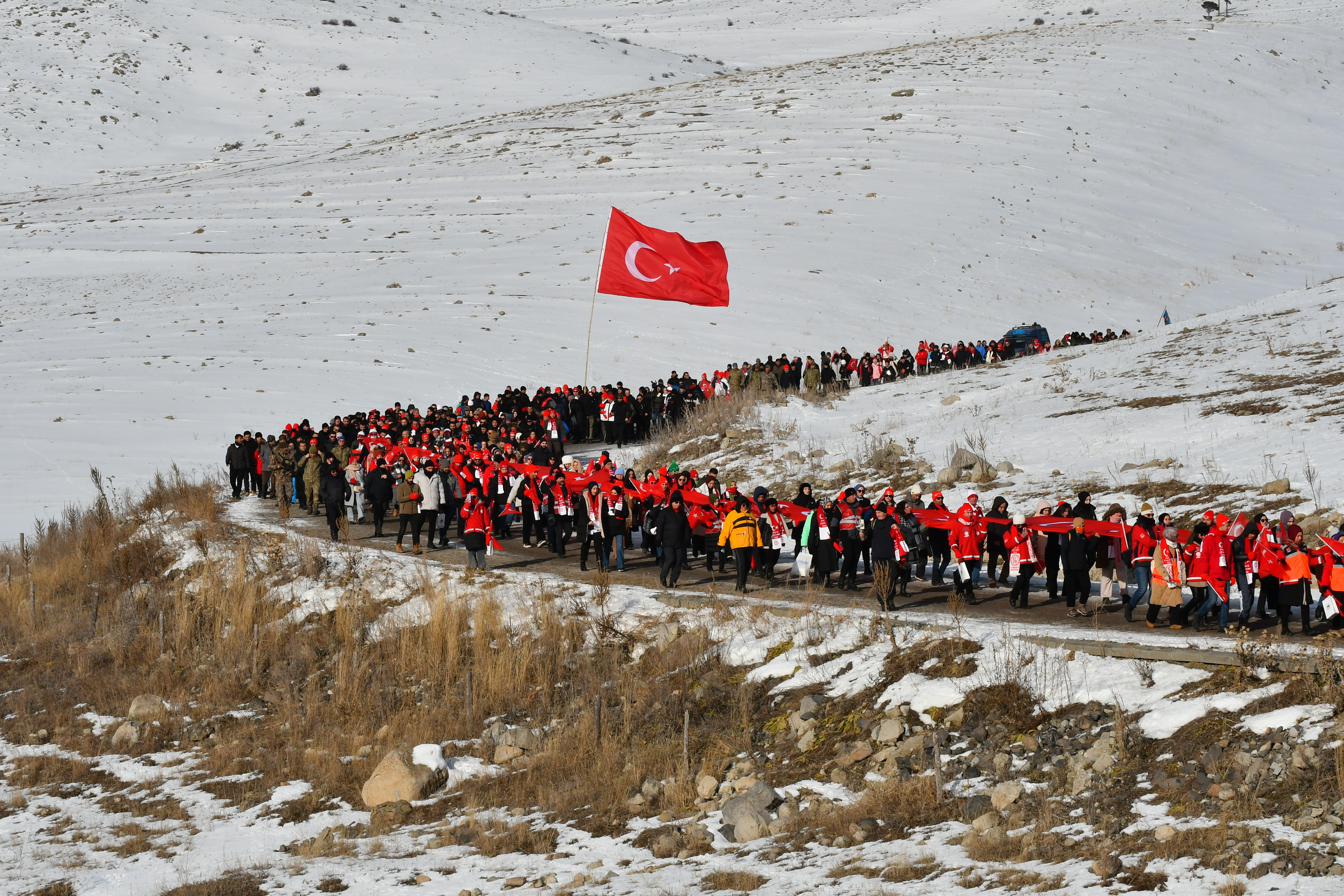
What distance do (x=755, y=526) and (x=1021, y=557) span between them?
355 cm

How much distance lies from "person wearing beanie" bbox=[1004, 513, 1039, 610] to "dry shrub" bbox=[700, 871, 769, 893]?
22.5ft

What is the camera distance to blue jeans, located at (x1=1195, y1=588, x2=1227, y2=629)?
13953 millimetres

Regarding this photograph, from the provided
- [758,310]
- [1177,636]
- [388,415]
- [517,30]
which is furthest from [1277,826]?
[517,30]

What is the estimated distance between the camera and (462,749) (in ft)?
48.6

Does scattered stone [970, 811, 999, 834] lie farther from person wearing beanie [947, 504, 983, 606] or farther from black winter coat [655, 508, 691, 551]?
black winter coat [655, 508, 691, 551]

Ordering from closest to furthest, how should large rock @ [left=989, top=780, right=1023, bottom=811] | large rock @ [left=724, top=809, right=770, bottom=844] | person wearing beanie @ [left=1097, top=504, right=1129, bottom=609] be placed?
1. large rock @ [left=989, top=780, right=1023, bottom=811]
2. large rock @ [left=724, top=809, right=770, bottom=844]
3. person wearing beanie @ [left=1097, top=504, right=1129, bottom=609]

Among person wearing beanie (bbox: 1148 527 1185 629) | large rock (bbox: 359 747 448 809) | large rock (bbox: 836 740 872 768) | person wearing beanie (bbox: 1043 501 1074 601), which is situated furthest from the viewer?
person wearing beanie (bbox: 1043 501 1074 601)

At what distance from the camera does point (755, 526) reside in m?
17.4

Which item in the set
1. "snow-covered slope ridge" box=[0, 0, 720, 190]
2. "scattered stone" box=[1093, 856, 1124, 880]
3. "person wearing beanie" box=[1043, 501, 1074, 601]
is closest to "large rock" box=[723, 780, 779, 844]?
"scattered stone" box=[1093, 856, 1124, 880]

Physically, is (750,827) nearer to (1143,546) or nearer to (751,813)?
(751,813)

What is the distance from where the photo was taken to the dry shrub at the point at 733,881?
10062 millimetres

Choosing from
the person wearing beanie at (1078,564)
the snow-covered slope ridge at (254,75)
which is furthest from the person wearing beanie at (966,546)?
the snow-covered slope ridge at (254,75)

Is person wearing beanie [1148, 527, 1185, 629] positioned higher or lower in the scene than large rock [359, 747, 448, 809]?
higher

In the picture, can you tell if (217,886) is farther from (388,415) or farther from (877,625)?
(388,415)
